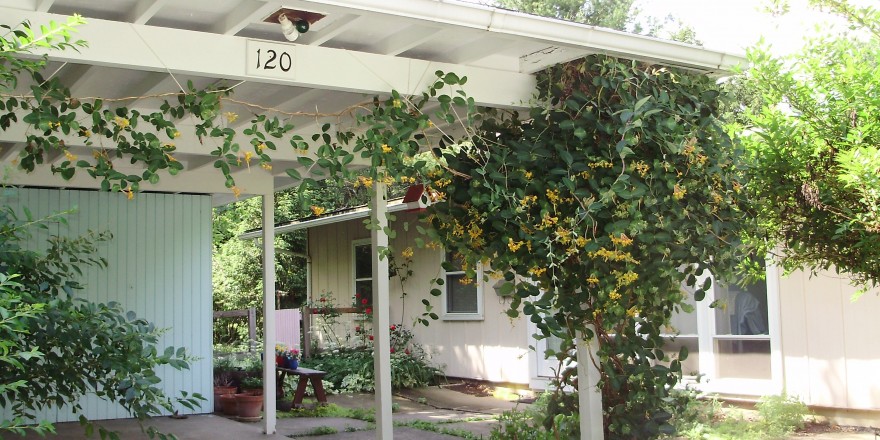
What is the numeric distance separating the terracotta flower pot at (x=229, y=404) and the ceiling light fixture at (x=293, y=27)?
619cm

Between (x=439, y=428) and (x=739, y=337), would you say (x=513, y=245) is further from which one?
(x=739, y=337)

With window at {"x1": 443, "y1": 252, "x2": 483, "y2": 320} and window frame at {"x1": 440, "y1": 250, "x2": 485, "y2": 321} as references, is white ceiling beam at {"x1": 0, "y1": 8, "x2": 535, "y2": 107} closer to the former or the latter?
window frame at {"x1": 440, "y1": 250, "x2": 485, "y2": 321}

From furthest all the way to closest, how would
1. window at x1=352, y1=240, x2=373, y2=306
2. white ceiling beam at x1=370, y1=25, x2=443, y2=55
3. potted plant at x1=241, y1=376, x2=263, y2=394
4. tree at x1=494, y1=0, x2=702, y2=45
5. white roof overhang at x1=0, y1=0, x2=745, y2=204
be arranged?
tree at x1=494, y1=0, x2=702, y2=45, window at x1=352, y1=240, x2=373, y2=306, potted plant at x1=241, y1=376, x2=263, y2=394, white ceiling beam at x1=370, y1=25, x2=443, y2=55, white roof overhang at x1=0, y1=0, x2=745, y2=204

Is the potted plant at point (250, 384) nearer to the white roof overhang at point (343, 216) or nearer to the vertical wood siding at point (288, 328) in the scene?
the vertical wood siding at point (288, 328)

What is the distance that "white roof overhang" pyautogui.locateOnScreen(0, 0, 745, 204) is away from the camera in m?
3.90

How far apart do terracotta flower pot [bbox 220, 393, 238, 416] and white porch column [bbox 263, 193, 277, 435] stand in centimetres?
139

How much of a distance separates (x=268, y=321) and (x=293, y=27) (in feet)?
15.2

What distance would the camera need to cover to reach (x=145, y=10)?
3.88 m

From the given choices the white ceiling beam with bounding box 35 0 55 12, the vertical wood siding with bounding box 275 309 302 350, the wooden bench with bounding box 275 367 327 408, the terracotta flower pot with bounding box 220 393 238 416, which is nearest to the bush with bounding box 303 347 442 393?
the vertical wood siding with bounding box 275 309 302 350

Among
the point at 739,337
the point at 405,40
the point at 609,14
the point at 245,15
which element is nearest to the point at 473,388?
the point at 739,337

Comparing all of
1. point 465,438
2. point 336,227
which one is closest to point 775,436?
point 465,438

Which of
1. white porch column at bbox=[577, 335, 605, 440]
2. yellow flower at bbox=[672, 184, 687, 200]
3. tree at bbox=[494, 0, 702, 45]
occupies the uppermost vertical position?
tree at bbox=[494, 0, 702, 45]

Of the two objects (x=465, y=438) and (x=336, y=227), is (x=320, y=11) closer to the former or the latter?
(x=465, y=438)

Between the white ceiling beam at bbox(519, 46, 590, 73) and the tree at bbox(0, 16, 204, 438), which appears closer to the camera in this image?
the tree at bbox(0, 16, 204, 438)
